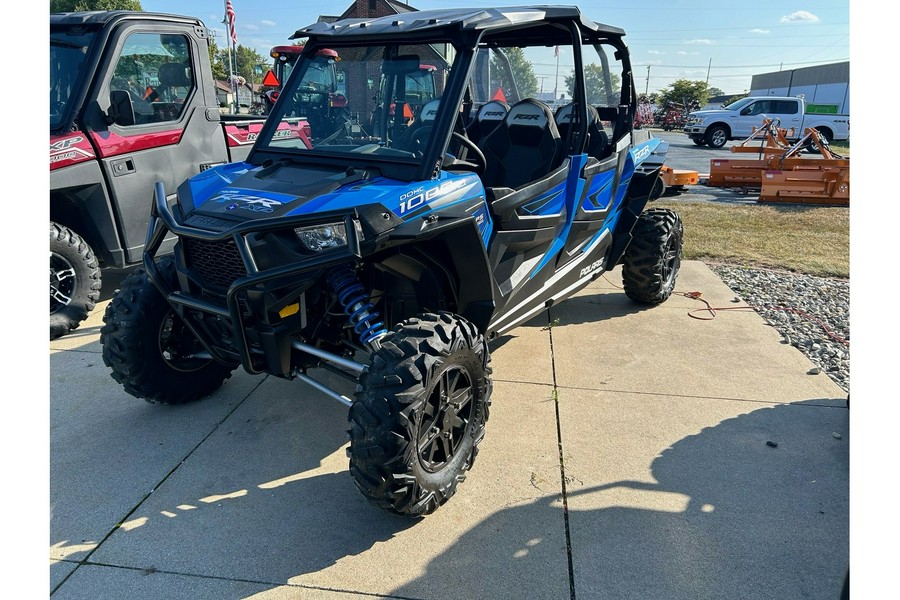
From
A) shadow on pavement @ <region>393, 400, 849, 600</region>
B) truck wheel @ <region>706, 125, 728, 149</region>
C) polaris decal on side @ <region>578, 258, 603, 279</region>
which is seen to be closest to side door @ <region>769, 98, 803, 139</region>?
truck wheel @ <region>706, 125, 728, 149</region>

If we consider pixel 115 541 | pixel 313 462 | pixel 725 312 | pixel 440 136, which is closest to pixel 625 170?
pixel 725 312

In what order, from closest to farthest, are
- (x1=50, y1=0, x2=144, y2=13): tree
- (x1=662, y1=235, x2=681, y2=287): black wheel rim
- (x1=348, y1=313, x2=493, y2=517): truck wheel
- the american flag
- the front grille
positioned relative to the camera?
(x1=348, y1=313, x2=493, y2=517): truck wheel → the front grille → (x1=662, y1=235, x2=681, y2=287): black wheel rim → the american flag → (x1=50, y1=0, x2=144, y2=13): tree

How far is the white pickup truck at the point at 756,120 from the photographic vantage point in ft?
75.8

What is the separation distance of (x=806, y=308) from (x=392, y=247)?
4580 mm

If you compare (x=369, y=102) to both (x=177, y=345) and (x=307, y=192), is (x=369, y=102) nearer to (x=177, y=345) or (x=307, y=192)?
(x=307, y=192)

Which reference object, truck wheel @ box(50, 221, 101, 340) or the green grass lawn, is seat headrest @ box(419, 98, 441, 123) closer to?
truck wheel @ box(50, 221, 101, 340)

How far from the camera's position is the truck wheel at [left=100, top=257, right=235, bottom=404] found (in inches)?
133

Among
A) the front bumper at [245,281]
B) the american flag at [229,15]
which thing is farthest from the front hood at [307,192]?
the american flag at [229,15]

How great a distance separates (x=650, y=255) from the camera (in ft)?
17.4

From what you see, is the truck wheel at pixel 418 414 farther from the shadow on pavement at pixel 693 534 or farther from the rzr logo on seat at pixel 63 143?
the rzr logo on seat at pixel 63 143

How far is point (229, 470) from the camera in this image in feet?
10.6

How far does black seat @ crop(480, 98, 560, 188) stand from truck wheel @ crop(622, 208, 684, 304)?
4.50 ft

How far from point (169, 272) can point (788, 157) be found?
12.1 m

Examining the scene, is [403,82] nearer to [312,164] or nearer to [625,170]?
[312,164]
